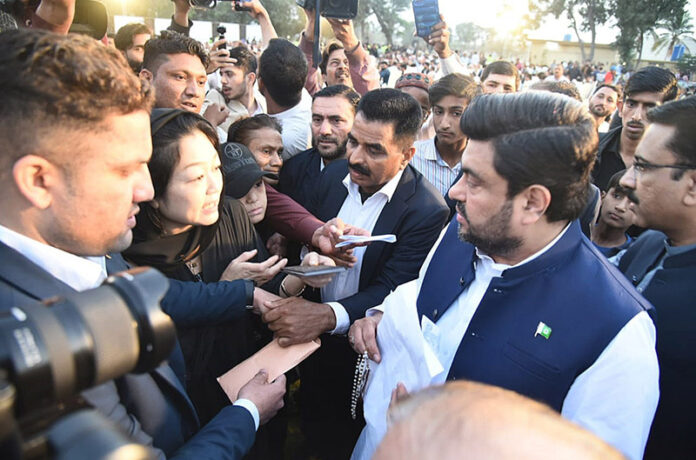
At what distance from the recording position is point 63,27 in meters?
3.08

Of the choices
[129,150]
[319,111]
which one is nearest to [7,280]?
[129,150]

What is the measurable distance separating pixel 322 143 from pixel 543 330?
248 cm

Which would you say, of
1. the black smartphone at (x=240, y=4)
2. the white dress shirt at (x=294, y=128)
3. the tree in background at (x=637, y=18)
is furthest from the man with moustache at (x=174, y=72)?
the tree in background at (x=637, y=18)

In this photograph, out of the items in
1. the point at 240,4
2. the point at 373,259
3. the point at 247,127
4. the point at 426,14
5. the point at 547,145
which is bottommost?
the point at 373,259

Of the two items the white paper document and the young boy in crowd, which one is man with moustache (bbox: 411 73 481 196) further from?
the white paper document

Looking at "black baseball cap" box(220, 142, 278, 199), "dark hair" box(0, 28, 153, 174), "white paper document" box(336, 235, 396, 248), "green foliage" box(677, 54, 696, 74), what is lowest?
"green foliage" box(677, 54, 696, 74)

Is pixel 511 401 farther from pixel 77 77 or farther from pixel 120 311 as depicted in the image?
pixel 77 77

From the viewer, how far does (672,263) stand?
6.39 feet

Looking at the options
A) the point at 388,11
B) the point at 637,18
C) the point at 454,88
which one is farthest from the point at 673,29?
the point at 454,88

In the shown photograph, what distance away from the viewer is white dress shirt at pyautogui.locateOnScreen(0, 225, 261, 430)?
1146 mm

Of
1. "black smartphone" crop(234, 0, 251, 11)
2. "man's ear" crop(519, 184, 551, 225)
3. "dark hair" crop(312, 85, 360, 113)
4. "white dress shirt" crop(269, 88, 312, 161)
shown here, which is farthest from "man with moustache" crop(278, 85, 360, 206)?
"black smartphone" crop(234, 0, 251, 11)

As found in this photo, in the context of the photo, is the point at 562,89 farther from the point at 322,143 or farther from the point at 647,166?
the point at 647,166

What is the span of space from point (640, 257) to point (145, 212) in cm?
246

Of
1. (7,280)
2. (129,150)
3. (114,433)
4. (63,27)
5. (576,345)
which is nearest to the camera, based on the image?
(114,433)
